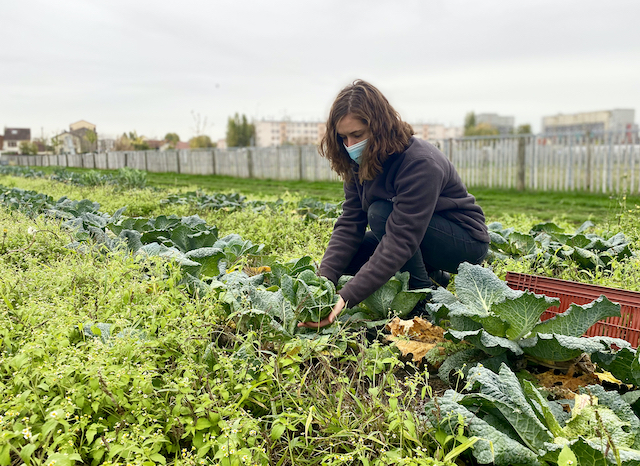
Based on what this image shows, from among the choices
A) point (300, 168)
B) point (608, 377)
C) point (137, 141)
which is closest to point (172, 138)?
point (137, 141)

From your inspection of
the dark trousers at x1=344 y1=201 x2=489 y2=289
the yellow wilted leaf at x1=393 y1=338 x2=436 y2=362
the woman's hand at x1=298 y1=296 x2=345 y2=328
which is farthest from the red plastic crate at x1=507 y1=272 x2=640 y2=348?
the woman's hand at x1=298 y1=296 x2=345 y2=328

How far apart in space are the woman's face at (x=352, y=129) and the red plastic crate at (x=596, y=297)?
1.08m

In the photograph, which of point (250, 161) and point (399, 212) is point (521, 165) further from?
point (250, 161)

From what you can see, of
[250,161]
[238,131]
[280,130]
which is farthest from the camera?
[280,130]

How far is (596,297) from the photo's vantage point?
2.20 meters

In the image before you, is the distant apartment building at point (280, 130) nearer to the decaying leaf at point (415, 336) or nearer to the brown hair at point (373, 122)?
the brown hair at point (373, 122)

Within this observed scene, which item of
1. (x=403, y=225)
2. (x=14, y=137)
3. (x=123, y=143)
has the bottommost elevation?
(x=403, y=225)

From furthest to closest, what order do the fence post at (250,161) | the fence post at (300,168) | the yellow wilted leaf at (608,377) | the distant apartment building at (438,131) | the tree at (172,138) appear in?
1. the distant apartment building at (438,131)
2. the tree at (172,138)
3. the fence post at (250,161)
4. the fence post at (300,168)
5. the yellow wilted leaf at (608,377)

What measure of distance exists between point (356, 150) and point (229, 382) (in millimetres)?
1364

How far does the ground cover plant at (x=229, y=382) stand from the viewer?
1.38 metres

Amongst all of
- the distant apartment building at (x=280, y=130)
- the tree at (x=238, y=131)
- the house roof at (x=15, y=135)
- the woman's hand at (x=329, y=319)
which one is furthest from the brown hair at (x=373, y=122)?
the distant apartment building at (x=280, y=130)

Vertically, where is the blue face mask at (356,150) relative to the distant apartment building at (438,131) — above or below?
below

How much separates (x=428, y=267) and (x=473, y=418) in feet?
4.96

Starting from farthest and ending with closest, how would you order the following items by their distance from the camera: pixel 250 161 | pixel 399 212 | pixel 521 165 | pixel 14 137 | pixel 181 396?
1. pixel 14 137
2. pixel 250 161
3. pixel 521 165
4. pixel 399 212
5. pixel 181 396
